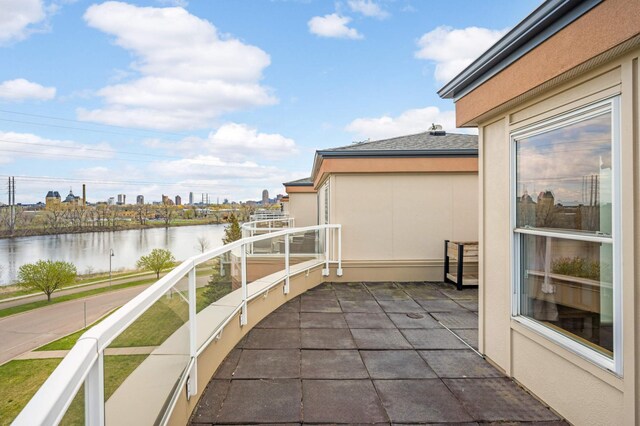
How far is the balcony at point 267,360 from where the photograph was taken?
1572 millimetres

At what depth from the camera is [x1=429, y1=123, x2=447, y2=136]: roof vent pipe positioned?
12.1 meters

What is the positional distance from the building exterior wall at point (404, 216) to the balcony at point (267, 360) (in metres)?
2.12

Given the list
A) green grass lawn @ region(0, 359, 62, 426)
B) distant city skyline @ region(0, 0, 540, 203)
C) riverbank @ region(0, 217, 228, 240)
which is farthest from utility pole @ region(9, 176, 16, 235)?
green grass lawn @ region(0, 359, 62, 426)

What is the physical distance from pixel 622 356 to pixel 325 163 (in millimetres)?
7449

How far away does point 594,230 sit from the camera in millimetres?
2875

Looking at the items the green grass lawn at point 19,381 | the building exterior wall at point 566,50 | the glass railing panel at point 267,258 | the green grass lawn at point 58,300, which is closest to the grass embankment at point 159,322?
the glass railing panel at point 267,258

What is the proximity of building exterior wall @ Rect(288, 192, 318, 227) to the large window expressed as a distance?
2000cm

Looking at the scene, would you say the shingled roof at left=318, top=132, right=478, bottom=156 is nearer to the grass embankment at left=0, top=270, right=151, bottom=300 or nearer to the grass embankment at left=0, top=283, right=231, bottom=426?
the grass embankment at left=0, top=283, right=231, bottom=426

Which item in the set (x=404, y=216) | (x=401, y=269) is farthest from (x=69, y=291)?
(x=404, y=216)

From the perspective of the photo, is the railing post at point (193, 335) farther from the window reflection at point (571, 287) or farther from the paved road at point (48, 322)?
the paved road at point (48, 322)

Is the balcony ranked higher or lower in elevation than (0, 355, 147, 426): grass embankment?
higher

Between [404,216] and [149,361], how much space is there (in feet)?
25.4

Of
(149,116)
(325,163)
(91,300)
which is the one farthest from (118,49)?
(325,163)

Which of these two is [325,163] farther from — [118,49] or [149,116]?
[149,116]
